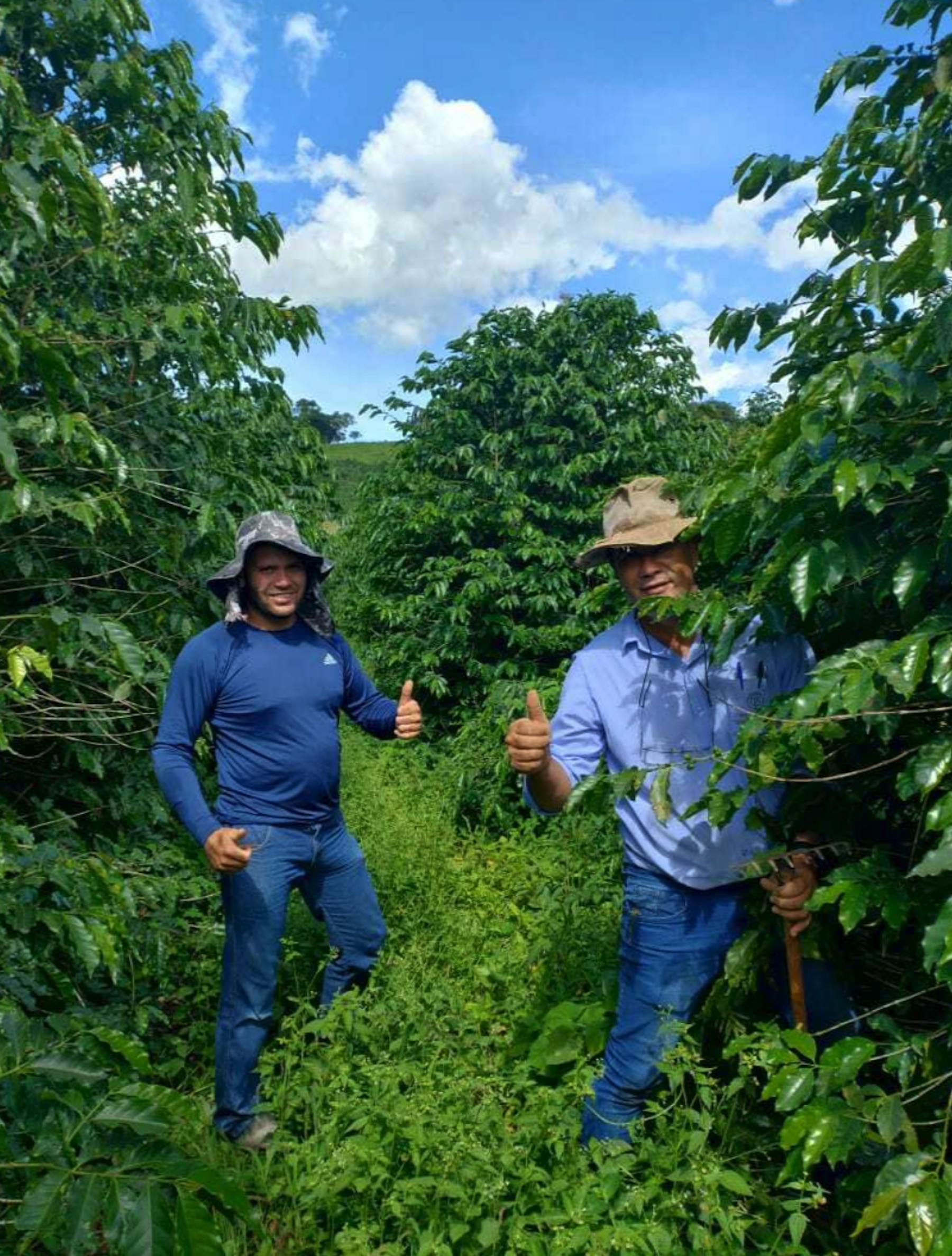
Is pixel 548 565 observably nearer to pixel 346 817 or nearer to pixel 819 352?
pixel 346 817

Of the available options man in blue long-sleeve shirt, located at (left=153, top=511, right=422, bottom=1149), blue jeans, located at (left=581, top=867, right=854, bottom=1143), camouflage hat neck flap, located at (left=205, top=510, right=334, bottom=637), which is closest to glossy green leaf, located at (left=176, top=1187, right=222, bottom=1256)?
blue jeans, located at (left=581, top=867, right=854, bottom=1143)

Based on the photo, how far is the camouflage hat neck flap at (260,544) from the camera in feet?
10.7

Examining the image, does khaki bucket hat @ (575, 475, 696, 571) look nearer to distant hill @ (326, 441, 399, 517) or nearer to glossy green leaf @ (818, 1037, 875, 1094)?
glossy green leaf @ (818, 1037, 875, 1094)

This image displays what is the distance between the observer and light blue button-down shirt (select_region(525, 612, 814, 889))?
244 centimetres

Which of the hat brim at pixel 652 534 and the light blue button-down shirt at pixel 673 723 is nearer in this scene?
the light blue button-down shirt at pixel 673 723

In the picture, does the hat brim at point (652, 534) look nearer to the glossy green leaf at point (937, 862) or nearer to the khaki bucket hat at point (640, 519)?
the khaki bucket hat at point (640, 519)

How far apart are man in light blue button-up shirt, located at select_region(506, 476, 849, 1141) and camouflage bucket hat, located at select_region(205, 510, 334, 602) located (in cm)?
114

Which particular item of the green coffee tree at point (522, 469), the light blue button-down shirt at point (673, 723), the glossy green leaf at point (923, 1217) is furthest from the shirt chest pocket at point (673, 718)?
the green coffee tree at point (522, 469)

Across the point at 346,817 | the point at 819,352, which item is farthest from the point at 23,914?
the point at 346,817

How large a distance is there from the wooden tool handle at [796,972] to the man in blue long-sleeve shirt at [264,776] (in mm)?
1612

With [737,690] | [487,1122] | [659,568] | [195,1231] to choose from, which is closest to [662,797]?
[737,690]

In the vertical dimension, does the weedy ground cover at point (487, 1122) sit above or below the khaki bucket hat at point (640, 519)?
below

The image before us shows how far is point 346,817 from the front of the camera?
5965 mm

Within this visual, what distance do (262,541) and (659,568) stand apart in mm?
1389
